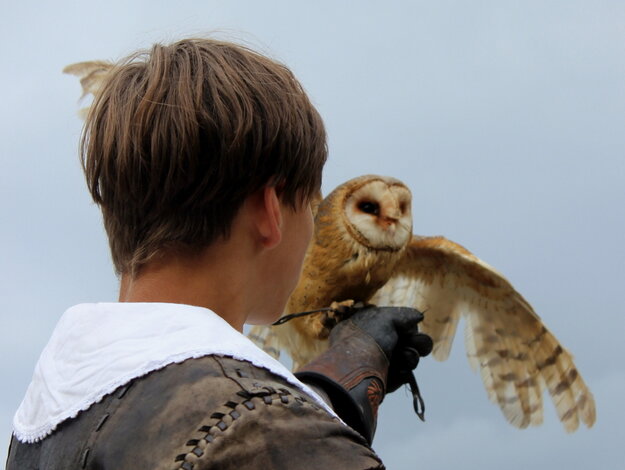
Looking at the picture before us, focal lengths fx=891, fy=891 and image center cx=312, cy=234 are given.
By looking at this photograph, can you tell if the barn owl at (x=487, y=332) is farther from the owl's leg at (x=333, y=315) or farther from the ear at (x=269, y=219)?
the ear at (x=269, y=219)

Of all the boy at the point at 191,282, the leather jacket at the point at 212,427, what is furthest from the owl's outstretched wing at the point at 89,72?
the leather jacket at the point at 212,427

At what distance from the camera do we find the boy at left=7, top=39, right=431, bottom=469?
3.06 feet

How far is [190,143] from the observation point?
1.09 meters

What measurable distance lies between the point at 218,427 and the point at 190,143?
358mm

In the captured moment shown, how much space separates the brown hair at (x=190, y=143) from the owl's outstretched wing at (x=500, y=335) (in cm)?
256

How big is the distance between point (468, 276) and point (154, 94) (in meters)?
2.77

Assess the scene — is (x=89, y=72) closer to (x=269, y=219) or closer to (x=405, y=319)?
(x=405, y=319)

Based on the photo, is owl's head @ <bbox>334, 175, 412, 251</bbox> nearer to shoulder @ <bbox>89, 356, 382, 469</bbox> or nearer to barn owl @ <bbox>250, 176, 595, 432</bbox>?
barn owl @ <bbox>250, 176, 595, 432</bbox>

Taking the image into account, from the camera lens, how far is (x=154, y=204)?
3.73 ft

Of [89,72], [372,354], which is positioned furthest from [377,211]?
[89,72]

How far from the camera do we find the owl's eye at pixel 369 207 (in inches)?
126

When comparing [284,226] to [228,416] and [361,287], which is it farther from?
[361,287]

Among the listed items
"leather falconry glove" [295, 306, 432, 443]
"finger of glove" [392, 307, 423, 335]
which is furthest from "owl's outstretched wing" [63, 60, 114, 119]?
"finger of glove" [392, 307, 423, 335]

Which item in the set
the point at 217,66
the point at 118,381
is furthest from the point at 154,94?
the point at 118,381
